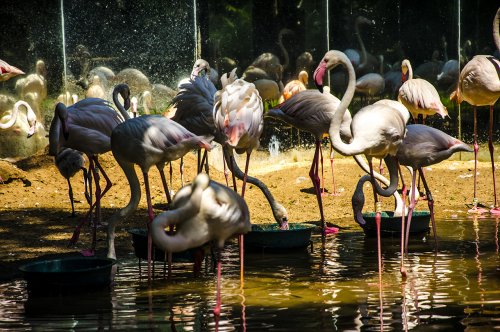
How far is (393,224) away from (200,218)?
3.24 metres

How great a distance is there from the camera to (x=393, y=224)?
8070 mm

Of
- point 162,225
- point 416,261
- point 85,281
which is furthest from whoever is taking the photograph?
point 416,261

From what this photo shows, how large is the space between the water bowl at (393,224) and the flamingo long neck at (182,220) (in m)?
3.00

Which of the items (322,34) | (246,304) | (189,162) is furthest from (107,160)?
(246,304)

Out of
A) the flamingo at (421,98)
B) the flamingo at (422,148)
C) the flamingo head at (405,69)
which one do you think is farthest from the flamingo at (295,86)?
the flamingo at (422,148)

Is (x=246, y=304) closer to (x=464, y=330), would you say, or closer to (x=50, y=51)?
(x=464, y=330)

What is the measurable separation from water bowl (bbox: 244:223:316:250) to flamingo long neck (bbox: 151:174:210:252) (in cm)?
201

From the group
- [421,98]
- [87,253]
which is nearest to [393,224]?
[421,98]

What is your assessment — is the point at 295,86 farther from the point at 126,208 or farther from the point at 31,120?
the point at 126,208

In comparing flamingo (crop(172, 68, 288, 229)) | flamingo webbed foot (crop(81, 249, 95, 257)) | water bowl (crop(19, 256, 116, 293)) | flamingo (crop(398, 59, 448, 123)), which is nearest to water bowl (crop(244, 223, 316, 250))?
flamingo (crop(172, 68, 288, 229))

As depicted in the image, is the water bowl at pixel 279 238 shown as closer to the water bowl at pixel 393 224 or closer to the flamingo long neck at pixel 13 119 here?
the water bowl at pixel 393 224

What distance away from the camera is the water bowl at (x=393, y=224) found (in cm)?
804

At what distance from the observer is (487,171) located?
1205 cm

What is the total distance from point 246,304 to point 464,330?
1.42 metres
